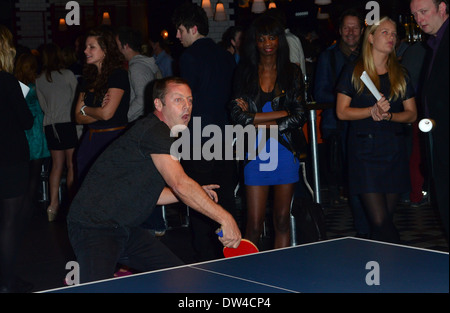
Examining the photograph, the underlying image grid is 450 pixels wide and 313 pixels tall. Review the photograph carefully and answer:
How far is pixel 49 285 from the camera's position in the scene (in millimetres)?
5164

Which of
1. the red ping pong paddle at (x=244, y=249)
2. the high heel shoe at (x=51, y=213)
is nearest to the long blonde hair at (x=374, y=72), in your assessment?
the red ping pong paddle at (x=244, y=249)

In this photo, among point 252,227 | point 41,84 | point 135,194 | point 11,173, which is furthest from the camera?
point 41,84

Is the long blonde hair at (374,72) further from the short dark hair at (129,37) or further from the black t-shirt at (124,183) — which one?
the short dark hair at (129,37)

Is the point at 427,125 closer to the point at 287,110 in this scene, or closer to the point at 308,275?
the point at 308,275

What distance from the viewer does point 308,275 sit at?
2326 mm

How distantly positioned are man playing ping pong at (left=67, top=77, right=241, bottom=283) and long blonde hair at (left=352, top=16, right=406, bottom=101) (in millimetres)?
1366

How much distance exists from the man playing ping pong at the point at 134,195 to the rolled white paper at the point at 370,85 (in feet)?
3.77

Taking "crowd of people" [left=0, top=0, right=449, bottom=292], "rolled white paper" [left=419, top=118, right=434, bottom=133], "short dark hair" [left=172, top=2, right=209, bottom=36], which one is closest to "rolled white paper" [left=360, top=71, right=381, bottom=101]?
"crowd of people" [left=0, top=0, right=449, bottom=292]

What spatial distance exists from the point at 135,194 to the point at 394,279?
1494mm

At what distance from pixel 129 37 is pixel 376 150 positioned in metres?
3.10

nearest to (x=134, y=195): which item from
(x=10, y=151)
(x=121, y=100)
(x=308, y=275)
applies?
(x=308, y=275)

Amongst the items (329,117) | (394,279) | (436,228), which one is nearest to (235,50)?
(329,117)

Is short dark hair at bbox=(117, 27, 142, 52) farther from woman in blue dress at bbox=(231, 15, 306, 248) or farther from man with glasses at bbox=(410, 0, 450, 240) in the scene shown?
man with glasses at bbox=(410, 0, 450, 240)
